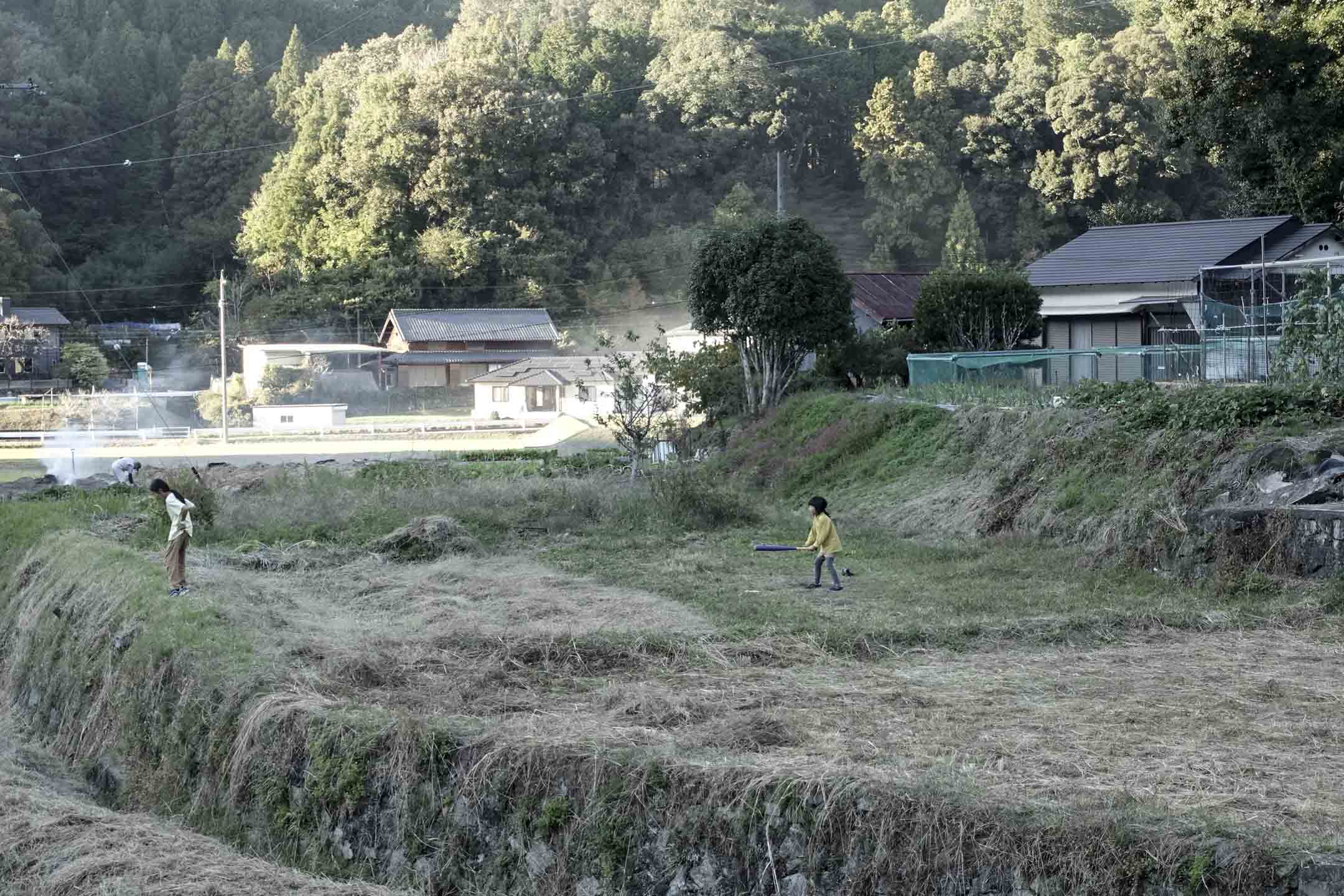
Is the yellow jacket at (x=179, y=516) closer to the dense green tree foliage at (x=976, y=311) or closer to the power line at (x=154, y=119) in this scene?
the dense green tree foliage at (x=976, y=311)

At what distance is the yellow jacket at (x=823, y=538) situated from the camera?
43.9 feet

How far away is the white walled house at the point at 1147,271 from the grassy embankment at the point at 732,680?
12.8 metres

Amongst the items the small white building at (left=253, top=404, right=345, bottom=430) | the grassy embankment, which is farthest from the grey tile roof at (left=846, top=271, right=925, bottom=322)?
the small white building at (left=253, top=404, right=345, bottom=430)

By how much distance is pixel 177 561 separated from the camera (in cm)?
1238

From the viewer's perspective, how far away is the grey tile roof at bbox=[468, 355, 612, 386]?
4878 cm

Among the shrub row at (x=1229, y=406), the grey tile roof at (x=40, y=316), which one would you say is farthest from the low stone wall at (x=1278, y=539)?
the grey tile roof at (x=40, y=316)

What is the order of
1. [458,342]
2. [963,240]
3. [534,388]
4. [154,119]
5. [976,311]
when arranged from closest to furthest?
1. [976,311]
2. [534,388]
3. [963,240]
4. [458,342]
5. [154,119]

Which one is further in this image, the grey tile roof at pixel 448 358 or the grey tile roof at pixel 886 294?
the grey tile roof at pixel 448 358

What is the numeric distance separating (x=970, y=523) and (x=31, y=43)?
2726 inches

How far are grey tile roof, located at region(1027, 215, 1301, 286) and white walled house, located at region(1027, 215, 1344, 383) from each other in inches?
1.2

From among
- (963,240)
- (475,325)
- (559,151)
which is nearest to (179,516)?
(475,325)

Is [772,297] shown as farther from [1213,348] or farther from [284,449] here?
[284,449]

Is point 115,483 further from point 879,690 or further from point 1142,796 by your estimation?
point 1142,796

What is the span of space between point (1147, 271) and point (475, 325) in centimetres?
3300
